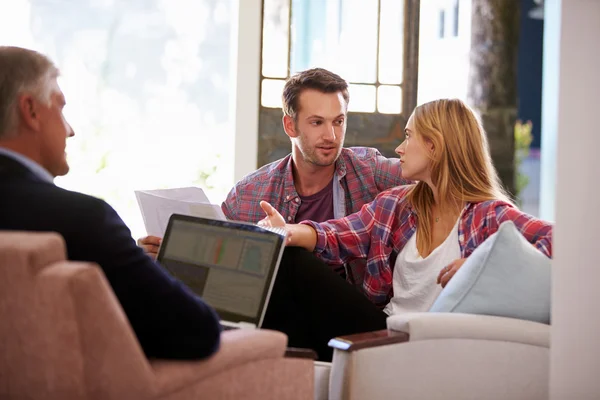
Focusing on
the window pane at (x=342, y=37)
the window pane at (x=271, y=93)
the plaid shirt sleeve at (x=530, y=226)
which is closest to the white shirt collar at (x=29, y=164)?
the plaid shirt sleeve at (x=530, y=226)

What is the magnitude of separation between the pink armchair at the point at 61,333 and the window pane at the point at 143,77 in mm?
5836

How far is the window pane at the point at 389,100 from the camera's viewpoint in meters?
4.73

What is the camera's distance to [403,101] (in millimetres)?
4746

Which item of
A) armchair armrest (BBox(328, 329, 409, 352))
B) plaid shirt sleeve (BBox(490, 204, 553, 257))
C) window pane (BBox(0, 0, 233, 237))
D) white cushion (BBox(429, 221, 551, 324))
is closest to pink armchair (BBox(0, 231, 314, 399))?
armchair armrest (BBox(328, 329, 409, 352))

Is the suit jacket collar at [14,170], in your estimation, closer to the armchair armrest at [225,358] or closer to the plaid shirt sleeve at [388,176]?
the armchair armrest at [225,358]

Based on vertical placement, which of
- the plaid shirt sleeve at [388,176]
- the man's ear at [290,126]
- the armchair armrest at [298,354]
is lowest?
the armchair armrest at [298,354]

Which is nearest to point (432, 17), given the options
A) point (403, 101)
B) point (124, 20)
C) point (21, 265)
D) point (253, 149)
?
point (403, 101)

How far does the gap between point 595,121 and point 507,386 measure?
0.93 meters

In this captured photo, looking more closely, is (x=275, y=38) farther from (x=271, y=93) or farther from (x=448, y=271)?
(x=448, y=271)

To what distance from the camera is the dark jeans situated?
2557 mm

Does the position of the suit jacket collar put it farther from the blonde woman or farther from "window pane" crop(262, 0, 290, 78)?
"window pane" crop(262, 0, 290, 78)

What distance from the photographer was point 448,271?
2396 millimetres

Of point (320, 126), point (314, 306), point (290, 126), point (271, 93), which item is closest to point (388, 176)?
point (320, 126)

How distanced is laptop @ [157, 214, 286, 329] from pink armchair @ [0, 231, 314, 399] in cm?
70
